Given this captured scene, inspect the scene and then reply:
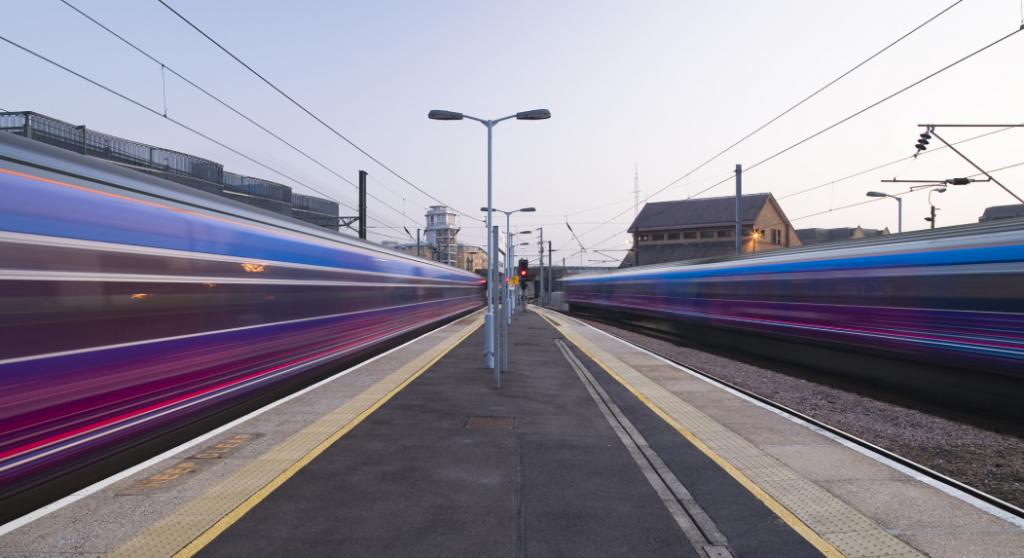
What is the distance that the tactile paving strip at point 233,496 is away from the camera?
4.07 m

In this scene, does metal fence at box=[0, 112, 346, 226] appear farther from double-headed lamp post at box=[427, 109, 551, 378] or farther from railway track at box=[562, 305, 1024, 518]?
railway track at box=[562, 305, 1024, 518]

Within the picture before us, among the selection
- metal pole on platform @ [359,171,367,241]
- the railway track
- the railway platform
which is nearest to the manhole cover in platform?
the railway platform

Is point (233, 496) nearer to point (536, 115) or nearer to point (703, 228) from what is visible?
point (536, 115)

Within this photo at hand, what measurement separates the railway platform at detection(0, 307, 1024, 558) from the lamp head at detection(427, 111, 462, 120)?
9.42 metres

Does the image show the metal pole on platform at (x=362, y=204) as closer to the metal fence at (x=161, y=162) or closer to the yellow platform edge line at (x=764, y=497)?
the metal fence at (x=161, y=162)

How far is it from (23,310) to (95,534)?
1724 mm

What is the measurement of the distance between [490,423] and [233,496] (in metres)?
3.47

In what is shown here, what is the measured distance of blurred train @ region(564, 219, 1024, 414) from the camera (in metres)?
8.37

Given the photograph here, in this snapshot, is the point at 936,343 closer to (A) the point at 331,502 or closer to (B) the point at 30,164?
(A) the point at 331,502

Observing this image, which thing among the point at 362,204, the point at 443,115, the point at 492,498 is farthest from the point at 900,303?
the point at 362,204

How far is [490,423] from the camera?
7.71 m

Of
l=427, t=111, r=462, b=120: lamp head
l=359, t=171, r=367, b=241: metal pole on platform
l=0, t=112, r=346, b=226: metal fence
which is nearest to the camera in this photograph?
l=427, t=111, r=462, b=120: lamp head

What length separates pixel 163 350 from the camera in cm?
541

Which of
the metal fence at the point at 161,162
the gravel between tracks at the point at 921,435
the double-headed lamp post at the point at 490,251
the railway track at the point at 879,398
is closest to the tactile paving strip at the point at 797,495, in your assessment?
the railway track at the point at 879,398
